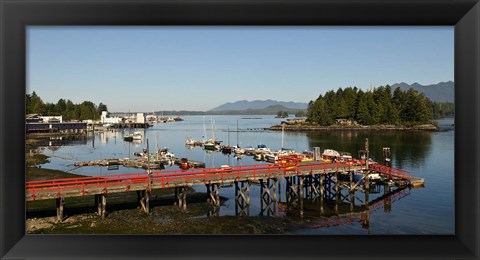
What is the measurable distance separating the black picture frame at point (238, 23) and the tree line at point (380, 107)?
123 ft

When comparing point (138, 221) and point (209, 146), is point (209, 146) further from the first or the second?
point (138, 221)

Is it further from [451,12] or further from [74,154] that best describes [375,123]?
[451,12]

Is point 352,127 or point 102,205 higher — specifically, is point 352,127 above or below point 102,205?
above

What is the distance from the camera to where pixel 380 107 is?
38.3 m

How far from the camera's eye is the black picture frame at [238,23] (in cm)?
213

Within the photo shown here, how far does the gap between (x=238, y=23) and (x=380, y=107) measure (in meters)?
38.9

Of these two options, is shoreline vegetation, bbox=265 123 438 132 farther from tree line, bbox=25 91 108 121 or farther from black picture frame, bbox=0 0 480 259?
black picture frame, bbox=0 0 480 259

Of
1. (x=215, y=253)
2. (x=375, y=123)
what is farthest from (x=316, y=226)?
(x=375, y=123)

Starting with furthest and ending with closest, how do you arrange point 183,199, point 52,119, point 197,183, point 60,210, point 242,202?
point 52,119 < point 242,202 < point 183,199 < point 197,183 < point 60,210

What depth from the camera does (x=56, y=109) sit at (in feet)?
128

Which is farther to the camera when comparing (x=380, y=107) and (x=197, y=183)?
(x=380, y=107)

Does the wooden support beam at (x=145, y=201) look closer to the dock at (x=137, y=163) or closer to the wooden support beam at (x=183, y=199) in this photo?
the wooden support beam at (x=183, y=199)

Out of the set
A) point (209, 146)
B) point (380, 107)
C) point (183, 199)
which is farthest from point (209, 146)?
point (380, 107)

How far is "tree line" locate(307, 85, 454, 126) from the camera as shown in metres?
37.1
